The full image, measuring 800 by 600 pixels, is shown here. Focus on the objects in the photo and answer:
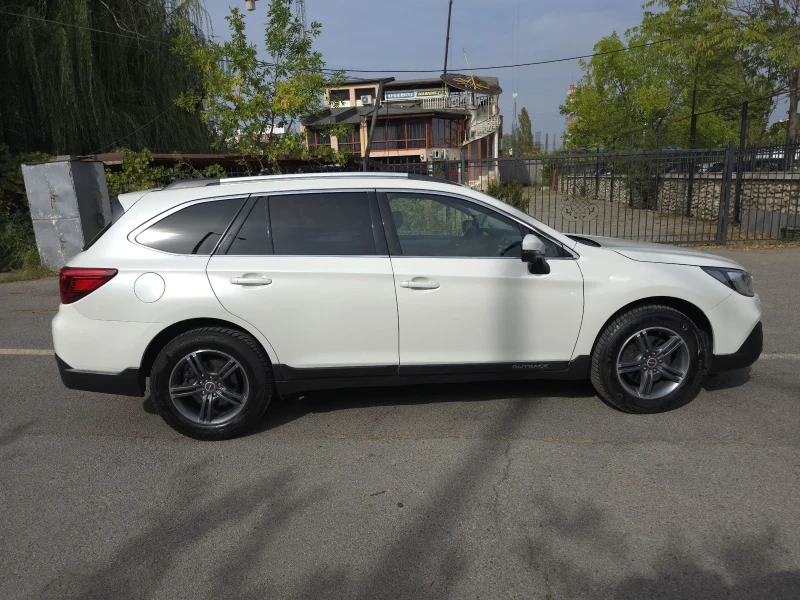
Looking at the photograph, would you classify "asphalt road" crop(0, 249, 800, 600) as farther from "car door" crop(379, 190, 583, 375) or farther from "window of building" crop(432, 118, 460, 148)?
"window of building" crop(432, 118, 460, 148)

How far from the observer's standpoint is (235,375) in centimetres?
454

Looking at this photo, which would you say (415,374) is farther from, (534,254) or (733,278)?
(733,278)

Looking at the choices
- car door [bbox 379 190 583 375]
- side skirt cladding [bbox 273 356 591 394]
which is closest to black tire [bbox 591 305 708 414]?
side skirt cladding [bbox 273 356 591 394]

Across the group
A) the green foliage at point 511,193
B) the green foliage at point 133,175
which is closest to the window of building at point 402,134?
the green foliage at point 511,193

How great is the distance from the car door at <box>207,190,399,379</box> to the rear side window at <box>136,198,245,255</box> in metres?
0.11

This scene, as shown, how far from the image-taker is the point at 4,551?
10.8 feet

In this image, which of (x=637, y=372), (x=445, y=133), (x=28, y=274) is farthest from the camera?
(x=445, y=133)

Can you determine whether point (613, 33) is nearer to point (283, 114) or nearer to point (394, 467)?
point (283, 114)

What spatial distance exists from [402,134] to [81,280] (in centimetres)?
4741

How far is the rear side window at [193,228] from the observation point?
4.52m

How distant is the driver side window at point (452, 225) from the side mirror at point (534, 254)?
152 mm

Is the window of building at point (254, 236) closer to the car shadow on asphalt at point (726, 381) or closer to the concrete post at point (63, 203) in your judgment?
the car shadow on asphalt at point (726, 381)

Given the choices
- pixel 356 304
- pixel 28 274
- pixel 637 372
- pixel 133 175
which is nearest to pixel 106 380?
pixel 356 304

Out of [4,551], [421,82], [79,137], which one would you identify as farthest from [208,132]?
[421,82]
